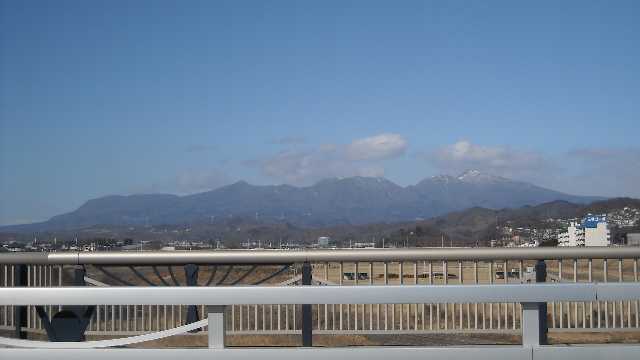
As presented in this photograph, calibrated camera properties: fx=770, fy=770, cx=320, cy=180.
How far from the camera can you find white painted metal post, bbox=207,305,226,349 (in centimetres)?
444

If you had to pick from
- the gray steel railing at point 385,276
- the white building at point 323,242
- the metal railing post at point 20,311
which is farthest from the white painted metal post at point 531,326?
the white building at point 323,242

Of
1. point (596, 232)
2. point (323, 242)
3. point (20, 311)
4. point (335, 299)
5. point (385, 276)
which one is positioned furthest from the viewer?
point (323, 242)

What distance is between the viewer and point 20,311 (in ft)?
25.9

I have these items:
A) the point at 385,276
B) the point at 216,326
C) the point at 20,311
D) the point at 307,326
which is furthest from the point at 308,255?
the point at 216,326

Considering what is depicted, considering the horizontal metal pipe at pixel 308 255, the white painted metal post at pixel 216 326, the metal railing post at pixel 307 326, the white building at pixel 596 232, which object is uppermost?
the horizontal metal pipe at pixel 308 255

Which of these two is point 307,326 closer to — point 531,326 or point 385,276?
point 385,276

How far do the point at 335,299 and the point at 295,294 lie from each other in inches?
9.1

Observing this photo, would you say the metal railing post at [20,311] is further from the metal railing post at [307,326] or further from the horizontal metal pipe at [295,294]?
the horizontal metal pipe at [295,294]

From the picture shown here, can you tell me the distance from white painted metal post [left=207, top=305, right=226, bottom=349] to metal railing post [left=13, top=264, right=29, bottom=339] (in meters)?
3.66

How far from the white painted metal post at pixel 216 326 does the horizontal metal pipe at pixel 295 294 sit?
6 centimetres

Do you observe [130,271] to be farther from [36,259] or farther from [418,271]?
[418,271]

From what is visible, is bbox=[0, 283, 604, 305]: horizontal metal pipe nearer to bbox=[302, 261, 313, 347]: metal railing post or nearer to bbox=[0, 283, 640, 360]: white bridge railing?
bbox=[0, 283, 640, 360]: white bridge railing

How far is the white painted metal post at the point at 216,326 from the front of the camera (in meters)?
4.44

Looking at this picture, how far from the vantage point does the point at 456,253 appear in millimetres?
7840
